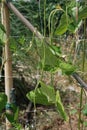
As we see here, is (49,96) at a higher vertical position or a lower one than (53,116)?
higher

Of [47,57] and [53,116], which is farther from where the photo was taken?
[53,116]

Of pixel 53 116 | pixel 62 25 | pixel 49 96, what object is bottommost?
pixel 53 116

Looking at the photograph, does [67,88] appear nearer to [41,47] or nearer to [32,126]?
[32,126]

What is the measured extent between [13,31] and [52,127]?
3.03 ft

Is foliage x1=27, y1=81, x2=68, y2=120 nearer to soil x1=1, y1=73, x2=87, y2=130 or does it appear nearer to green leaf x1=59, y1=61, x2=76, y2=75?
green leaf x1=59, y1=61, x2=76, y2=75

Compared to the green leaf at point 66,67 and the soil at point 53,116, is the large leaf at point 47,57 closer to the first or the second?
the green leaf at point 66,67

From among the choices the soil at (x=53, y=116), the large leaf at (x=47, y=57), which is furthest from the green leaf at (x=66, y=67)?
the soil at (x=53, y=116)

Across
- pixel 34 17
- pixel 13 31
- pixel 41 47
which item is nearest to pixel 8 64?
pixel 41 47

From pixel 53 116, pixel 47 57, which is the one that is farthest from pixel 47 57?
pixel 53 116

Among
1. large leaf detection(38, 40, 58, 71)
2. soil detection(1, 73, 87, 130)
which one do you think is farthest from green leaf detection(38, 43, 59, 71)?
soil detection(1, 73, 87, 130)

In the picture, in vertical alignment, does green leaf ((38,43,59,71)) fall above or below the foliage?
above

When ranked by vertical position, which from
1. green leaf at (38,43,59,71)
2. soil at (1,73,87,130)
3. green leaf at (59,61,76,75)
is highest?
green leaf at (38,43,59,71)

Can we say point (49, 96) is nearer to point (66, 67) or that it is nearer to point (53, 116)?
point (66, 67)

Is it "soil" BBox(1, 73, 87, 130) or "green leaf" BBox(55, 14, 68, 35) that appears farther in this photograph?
"soil" BBox(1, 73, 87, 130)
